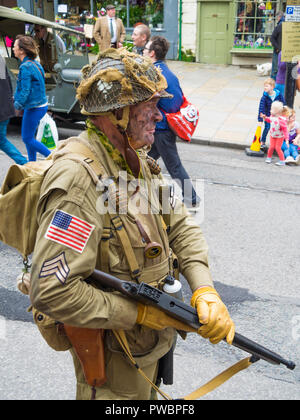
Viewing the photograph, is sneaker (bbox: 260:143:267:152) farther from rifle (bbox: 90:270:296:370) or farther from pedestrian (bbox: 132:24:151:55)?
rifle (bbox: 90:270:296:370)

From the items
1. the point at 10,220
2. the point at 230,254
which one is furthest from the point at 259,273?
the point at 10,220

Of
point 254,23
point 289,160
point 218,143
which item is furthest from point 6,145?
point 254,23

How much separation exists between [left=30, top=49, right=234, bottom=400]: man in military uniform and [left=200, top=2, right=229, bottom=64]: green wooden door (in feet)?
54.9

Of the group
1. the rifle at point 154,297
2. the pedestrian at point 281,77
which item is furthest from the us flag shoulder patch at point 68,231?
the pedestrian at point 281,77

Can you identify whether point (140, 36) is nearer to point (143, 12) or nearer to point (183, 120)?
point (183, 120)

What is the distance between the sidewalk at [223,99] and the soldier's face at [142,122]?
321 inches

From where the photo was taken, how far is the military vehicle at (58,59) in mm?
10047

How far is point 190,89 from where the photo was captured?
47.9 feet

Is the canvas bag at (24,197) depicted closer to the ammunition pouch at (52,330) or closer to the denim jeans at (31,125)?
the ammunition pouch at (52,330)

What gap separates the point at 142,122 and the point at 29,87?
216 inches

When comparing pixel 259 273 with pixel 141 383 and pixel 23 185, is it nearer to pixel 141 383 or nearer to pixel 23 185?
pixel 141 383

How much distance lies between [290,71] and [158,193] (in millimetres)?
8795

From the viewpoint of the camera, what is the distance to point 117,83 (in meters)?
2.22

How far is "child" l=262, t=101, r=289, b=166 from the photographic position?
9.09 metres
